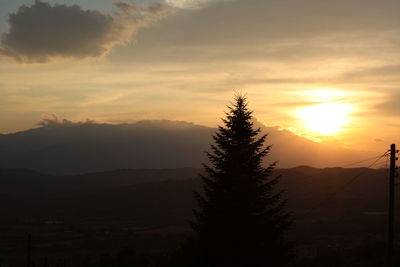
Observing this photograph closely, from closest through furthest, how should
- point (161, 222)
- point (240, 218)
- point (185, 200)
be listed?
point (240, 218)
point (161, 222)
point (185, 200)

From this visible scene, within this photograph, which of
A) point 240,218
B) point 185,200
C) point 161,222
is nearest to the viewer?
point 240,218

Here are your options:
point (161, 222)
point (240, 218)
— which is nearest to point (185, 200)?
point (161, 222)

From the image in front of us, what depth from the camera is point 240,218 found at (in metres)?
23.1

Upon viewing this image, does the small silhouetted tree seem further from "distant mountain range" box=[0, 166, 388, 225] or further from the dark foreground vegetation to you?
"distant mountain range" box=[0, 166, 388, 225]

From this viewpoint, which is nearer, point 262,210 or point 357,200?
point 262,210

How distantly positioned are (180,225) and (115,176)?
12082 centimetres

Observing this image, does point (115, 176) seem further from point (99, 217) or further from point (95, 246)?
point (95, 246)

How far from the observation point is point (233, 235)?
75.9 feet

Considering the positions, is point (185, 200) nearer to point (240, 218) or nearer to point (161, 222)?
point (161, 222)

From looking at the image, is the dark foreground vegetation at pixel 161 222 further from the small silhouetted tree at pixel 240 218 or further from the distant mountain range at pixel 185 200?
the small silhouetted tree at pixel 240 218

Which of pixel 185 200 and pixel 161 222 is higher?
pixel 185 200

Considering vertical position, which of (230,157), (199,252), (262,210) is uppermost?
(230,157)

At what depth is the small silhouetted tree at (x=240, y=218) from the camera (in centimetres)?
2305

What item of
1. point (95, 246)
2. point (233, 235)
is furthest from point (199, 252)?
point (95, 246)
